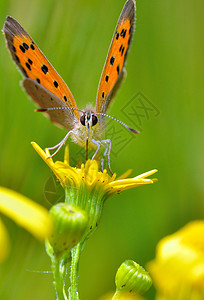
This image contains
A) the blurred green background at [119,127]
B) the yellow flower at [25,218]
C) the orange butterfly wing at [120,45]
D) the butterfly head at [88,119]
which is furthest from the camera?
the blurred green background at [119,127]

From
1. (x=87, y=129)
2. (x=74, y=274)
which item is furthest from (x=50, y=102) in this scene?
(x=74, y=274)

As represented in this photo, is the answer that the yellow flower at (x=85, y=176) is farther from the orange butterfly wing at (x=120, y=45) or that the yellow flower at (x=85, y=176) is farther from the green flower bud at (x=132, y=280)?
the orange butterfly wing at (x=120, y=45)

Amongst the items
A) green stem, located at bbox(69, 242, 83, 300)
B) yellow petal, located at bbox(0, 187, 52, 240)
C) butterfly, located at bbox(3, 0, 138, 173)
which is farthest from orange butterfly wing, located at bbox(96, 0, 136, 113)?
yellow petal, located at bbox(0, 187, 52, 240)

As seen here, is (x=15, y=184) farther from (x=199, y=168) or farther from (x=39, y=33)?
(x=199, y=168)

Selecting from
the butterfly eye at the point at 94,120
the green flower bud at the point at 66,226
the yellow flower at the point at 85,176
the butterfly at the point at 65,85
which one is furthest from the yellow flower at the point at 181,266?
the butterfly eye at the point at 94,120

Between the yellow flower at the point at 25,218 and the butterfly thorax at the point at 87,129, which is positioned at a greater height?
the butterfly thorax at the point at 87,129

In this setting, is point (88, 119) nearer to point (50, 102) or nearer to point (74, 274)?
point (50, 102)

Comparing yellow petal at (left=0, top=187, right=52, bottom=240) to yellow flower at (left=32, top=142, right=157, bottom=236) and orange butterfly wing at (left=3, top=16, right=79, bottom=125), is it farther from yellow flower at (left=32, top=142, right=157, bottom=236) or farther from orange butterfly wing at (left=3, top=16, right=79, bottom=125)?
orange butterfly wing at (left=3, top=16, right=79, bottom=125)
